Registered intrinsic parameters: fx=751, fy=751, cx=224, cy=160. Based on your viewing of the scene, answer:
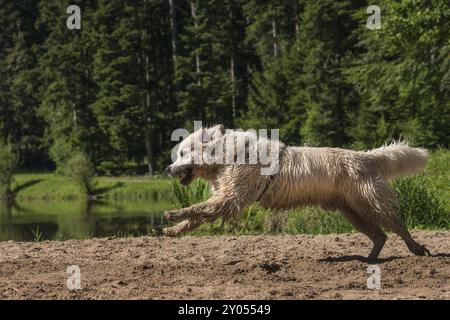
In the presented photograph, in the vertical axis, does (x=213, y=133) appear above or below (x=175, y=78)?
below

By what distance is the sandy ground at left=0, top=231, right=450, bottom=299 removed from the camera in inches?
245

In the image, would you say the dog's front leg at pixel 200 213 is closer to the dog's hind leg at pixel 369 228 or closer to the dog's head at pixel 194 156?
the dog's head at pixel 194 156

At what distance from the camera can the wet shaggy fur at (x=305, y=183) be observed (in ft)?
26.2

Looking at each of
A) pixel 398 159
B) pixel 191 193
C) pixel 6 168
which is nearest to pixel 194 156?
pixel 398 159

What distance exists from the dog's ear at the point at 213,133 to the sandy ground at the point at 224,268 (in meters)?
1.36

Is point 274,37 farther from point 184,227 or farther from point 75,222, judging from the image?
point 184,227

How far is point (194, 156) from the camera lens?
818cm

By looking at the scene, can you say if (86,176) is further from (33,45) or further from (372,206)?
(372,206)

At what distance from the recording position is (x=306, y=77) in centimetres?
4338

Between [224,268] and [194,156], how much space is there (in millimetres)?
1317

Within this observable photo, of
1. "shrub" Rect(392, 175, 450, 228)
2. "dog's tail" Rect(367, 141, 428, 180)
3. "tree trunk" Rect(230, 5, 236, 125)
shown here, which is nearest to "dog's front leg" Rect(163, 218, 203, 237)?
"dog's tail" Rect(367, 141, 428, 180)

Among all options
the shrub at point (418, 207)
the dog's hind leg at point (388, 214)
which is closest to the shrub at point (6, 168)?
the shrub at point (418, 207)
